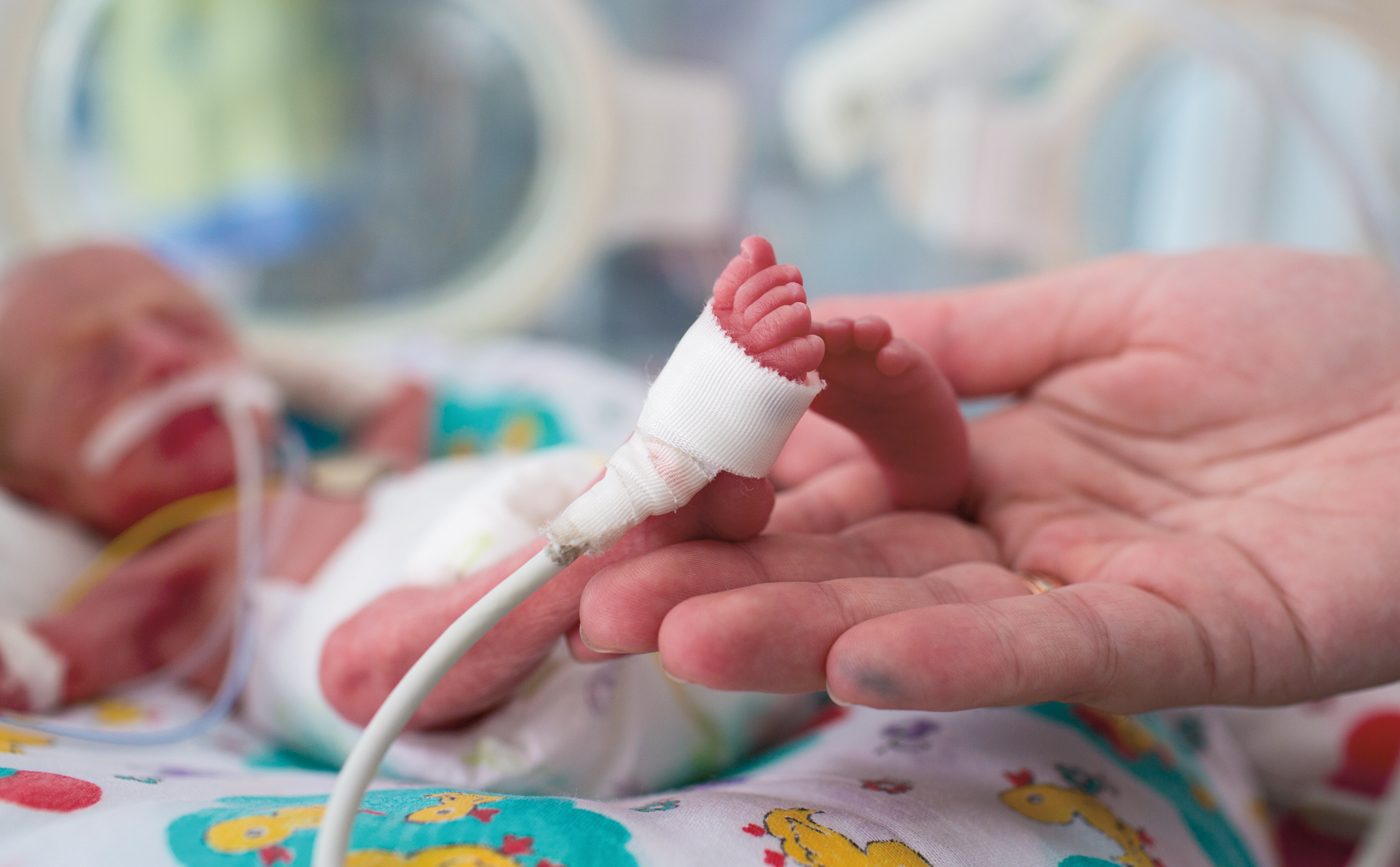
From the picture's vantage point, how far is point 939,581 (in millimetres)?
508

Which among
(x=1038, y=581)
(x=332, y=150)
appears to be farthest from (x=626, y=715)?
(x=332, y=150)

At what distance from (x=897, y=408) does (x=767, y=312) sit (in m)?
0.13

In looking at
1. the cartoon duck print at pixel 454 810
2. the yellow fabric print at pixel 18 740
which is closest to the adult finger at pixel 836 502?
the cartoon duck print at pixel 454 810

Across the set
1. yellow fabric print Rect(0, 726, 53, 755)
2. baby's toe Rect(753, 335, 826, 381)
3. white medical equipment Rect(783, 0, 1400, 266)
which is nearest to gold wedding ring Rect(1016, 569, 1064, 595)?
baby's toe Rect(753, 335, 826, 381)

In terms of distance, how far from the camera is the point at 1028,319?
0.69 m

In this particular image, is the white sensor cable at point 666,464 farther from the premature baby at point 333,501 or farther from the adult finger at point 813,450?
the adult finger at point 813,450

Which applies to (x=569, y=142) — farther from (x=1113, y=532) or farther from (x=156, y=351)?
(x=1113, y=532)

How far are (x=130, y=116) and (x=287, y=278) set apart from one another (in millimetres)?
335

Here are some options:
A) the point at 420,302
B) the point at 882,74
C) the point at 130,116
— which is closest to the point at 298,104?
the point at 130,116

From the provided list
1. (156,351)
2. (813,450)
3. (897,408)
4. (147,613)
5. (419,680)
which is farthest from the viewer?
(156,351)

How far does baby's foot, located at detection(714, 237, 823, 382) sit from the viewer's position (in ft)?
1.32

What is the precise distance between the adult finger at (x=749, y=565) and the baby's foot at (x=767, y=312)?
0.10 m

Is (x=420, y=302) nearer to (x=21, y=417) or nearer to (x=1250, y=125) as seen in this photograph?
(x=21, y=417)

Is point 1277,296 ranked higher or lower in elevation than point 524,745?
higher
